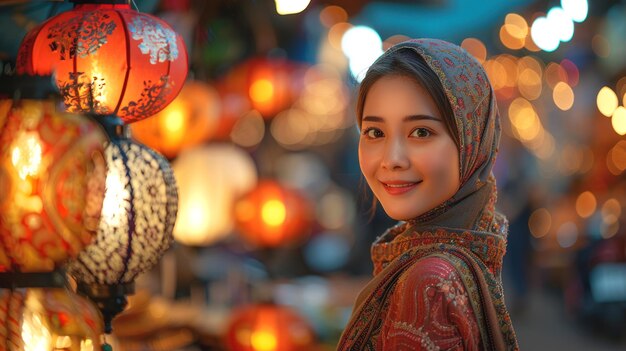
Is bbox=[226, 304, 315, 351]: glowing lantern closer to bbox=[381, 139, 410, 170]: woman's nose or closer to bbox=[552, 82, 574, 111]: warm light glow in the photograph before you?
bbox=[381, 139, 410, 170]: woman's nose

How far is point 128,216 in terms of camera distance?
3107mm

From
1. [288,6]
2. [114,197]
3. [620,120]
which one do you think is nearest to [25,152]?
[114,197]

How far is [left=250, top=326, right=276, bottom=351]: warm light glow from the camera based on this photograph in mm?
6867

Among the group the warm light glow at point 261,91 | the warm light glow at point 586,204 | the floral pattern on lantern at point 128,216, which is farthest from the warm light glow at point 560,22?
the floral pattern on lantern at point 128,216

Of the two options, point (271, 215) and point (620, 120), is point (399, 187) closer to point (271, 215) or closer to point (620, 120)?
point (271, 215)

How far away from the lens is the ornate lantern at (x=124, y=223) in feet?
10.00

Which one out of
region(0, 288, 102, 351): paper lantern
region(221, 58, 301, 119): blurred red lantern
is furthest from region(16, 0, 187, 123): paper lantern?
region(221, 58, 301, 119): blurred red lantern

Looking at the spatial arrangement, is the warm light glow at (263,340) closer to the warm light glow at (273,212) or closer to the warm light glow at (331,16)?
the warm light glow at (273,212)

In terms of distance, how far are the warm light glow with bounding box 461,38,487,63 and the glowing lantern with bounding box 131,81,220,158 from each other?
352 inches

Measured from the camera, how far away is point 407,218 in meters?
2.53

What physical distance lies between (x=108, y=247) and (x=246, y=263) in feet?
21.5

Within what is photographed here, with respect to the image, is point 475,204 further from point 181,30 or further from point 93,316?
point 181,30

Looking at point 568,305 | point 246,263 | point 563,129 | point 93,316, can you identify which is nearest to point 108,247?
point 93,316

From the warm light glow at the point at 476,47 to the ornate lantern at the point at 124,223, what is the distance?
41.2 ft
